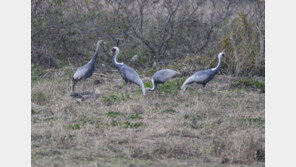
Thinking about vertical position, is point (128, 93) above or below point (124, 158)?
above

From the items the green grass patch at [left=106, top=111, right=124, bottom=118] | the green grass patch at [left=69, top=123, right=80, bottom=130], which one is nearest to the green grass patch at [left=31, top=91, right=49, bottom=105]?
the green grass patch at [left=106, top=111, right=124, bottom=118]

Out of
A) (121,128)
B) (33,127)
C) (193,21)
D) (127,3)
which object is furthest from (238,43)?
(33,127)

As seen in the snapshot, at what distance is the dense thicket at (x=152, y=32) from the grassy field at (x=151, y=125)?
949 mm

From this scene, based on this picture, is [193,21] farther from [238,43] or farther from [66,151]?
[66,151]

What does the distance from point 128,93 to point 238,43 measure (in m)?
3.31

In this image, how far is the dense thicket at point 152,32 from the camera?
11125 mm

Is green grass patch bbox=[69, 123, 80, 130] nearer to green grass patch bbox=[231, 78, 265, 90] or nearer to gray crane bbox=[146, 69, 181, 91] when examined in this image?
gray crane bbox=[146, 69, 181, 91]

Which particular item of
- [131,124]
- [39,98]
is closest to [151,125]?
[131,124]

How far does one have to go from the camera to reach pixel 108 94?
31.0 ft

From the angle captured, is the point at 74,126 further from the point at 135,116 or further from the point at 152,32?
the point at 152,32

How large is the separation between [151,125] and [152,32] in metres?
6.21

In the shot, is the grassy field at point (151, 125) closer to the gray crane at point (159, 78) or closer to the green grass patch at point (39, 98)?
the green grass patch at point (39, 98)

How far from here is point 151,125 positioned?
22.6 feet

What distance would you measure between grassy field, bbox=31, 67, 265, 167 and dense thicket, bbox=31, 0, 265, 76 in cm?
95
